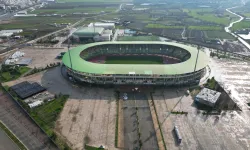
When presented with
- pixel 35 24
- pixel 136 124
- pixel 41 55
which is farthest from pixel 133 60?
pixel 35 24

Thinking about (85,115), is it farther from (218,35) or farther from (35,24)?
(35,24)

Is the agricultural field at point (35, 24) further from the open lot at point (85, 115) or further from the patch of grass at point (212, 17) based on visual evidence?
the patch of grass at point (212, 17)

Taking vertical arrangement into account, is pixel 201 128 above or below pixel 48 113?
below

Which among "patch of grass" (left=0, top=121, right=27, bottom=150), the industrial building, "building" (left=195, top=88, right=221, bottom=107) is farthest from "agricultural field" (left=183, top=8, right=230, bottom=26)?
"patch of grass" (left=0, top=121, right=27, bottom=150)

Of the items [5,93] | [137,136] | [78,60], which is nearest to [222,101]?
[137,136]

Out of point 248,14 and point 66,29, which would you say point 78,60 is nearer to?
point 66,29

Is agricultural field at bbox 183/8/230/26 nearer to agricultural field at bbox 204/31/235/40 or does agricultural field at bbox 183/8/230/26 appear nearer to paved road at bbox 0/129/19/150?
agricultural field at bbox 204/31/235/40
